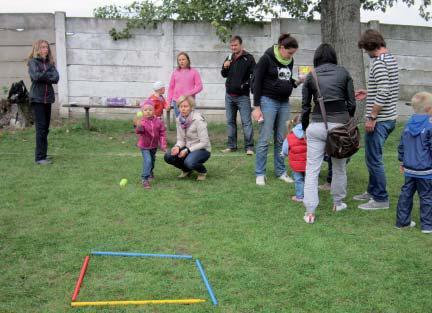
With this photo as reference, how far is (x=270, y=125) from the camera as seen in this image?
6.70 metres

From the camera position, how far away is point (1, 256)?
4.46 metres

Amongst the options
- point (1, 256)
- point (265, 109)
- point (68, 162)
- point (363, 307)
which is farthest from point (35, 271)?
point (68, 162)

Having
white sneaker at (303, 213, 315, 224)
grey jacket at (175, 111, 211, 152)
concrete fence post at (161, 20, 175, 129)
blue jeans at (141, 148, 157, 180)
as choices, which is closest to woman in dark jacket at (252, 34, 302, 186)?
grey jacket at (175, 111, 211, 152)

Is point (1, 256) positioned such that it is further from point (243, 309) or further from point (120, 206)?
point (243, 309)

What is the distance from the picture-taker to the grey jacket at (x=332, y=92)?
530 cm

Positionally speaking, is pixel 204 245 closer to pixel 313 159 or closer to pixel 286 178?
pixel 313 159

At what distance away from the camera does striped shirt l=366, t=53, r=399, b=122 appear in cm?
546

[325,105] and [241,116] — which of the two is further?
[241,116]

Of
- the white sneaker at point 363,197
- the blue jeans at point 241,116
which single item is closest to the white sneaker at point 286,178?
the white sneaker at point 363,197

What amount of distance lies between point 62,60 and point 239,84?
475 cm

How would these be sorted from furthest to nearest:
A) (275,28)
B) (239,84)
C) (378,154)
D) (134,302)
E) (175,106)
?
(275,28)
(175,106)
(239,84)
(378,154)
(134,302)

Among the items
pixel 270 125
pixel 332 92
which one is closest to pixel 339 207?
pixel 332 92

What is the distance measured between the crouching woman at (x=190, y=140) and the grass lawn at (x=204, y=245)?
0.92 feet

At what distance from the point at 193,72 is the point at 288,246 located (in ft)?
17.0
